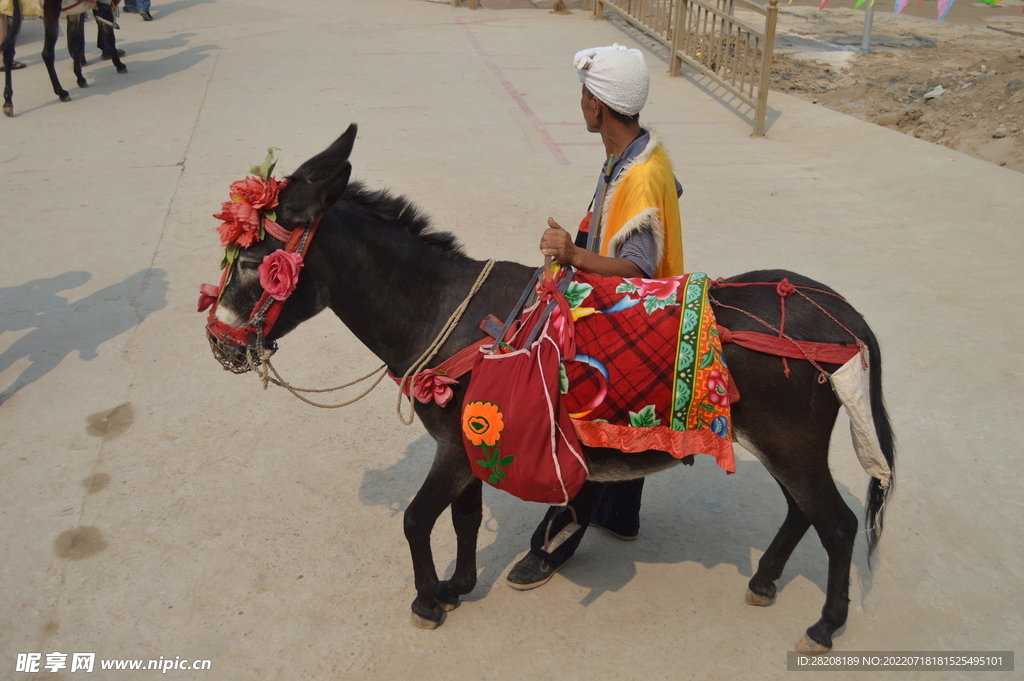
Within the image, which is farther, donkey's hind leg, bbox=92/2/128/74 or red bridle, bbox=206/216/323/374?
donkey's hind leg, bbox=92/2/128/74

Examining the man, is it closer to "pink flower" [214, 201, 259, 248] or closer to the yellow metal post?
"pink flower" [214, 201, 259, 248]

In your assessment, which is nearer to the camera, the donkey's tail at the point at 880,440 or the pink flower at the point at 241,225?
the pink flower at the point at 241,225

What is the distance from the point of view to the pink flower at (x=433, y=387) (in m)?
2.53

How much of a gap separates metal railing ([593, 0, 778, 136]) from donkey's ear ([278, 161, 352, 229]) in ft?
23.5

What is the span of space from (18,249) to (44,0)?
4.65m

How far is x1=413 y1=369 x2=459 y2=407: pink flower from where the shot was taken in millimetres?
2529

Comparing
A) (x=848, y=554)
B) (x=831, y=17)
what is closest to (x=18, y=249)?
(x=848, y=554)

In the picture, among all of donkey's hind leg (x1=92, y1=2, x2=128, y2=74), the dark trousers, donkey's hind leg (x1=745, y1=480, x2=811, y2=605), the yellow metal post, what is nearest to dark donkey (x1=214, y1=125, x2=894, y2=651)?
donkey's hind leg (x1=745, y1=480, x2=811, y2=605)

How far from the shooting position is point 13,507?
3.58m

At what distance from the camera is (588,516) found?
3.29 meters

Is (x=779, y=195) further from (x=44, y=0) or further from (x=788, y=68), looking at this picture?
(x=44, y=0)

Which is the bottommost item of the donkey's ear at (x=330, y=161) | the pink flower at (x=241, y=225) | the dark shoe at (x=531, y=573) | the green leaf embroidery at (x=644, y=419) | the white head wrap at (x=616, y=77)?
the dark shoe at (x=531, y=573)

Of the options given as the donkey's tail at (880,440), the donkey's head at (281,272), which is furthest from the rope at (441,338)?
the donkey's tail at (880,440)

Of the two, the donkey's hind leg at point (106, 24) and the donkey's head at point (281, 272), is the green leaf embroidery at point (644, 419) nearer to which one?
the donkey's head at point (281, 272)
